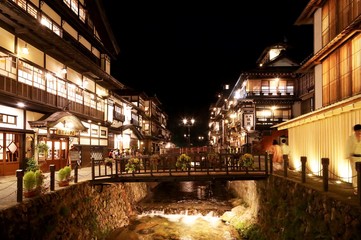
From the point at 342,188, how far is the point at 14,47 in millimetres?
19049

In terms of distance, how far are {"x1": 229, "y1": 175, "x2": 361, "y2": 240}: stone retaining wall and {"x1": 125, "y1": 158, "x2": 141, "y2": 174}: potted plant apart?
27.9ft

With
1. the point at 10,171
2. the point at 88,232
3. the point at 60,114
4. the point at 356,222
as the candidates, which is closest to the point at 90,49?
the point at 60,114

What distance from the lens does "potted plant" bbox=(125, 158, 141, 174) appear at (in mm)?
19344

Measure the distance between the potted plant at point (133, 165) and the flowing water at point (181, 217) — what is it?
13.6ft

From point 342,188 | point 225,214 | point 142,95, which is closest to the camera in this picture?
point 342,188

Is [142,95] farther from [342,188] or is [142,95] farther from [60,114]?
[342,188]

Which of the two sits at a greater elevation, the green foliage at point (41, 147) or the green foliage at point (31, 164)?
the green foliage at point (41, 147)

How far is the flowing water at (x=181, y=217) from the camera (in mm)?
19141

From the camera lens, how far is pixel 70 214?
13.9 meters

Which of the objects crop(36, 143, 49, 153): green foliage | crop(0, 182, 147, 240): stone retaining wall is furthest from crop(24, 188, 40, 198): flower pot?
crop(36, 143, 49, 153): green foliage

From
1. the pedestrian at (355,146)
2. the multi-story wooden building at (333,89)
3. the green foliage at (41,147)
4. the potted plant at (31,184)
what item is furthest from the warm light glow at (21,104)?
the pedestrian at (355,146)

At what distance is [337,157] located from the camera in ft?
46.9

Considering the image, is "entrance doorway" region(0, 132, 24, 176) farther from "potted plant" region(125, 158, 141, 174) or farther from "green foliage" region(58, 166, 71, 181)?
"potted plant" region(125, 158, 141, 174)

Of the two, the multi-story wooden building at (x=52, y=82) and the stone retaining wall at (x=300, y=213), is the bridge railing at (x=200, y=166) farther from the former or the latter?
the multi-story wooden building at (x=52, y=82)
